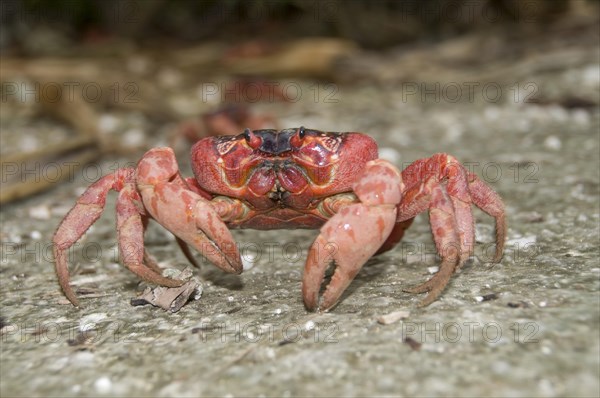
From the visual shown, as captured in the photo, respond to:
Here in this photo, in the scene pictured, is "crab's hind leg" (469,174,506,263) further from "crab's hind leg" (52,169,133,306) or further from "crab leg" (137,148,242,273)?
"crab's hind leg" (52,169,133,306)

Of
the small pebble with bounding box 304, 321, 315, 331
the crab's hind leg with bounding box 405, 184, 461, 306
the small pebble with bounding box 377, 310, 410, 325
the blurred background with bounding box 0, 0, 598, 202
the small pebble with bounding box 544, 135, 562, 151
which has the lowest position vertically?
the small pebble with bounding box 304, 321, 315, 331

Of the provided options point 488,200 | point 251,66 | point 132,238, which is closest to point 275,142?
point 132,238

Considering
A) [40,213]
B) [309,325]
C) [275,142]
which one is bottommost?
[309,325]

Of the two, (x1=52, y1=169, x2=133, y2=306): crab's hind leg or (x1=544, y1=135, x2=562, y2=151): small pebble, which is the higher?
(x1=544, y1=135, x2=562, y2=151): small pebble

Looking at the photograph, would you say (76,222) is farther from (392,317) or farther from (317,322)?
(392,317)

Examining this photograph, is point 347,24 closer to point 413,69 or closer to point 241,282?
point 413,69

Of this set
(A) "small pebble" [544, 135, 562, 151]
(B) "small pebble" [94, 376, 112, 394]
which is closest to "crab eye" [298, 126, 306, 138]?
(B) "small pebble" [94, 376, 112, 394]

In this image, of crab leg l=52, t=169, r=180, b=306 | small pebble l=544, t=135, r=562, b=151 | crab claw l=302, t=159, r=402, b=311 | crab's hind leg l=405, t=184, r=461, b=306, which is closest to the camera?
crab claw l=302, t=159, r=402, b=311

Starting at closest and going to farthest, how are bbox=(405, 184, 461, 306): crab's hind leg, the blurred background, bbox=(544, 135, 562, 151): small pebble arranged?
bbox=(405, 184, 461, 306): crab's hind leg
bbox=(544, 135, 562, 151): small pebble
the blurred background
